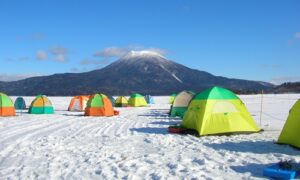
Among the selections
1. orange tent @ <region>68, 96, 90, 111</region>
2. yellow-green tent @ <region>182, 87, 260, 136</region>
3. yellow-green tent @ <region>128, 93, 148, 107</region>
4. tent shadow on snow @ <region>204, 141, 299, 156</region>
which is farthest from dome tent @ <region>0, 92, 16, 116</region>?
yellow-green tent @ <region>128, 93, 148, 107</region>

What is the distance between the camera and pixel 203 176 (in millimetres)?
9570

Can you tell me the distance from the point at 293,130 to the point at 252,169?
12.2 feet

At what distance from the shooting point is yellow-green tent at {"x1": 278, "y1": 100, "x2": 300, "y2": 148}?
42.2 ft

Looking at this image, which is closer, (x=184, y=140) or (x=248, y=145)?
(x=248, y=145)

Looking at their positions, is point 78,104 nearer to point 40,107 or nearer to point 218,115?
point 40,107

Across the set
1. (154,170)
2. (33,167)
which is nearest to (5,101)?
(33,167)

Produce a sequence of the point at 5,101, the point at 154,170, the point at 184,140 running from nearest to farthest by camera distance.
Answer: the point at 154,170
the point at 184,140
the point at 5,101

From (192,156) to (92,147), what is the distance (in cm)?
377

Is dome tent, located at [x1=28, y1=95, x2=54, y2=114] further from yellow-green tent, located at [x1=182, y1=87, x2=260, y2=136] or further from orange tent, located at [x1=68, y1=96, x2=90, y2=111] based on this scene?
yellow-green tent, located at [x1=182, y1=87, x2=260, y2=136]

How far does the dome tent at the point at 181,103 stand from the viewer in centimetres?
2838

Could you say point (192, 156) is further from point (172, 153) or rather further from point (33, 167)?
point (33, 167)

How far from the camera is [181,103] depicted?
94.0 feet

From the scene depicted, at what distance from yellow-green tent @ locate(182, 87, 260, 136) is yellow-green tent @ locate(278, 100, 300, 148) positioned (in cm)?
338

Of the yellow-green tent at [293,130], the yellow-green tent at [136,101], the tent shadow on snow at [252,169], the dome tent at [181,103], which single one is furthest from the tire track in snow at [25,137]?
the yellow-green tent at [136,101]
